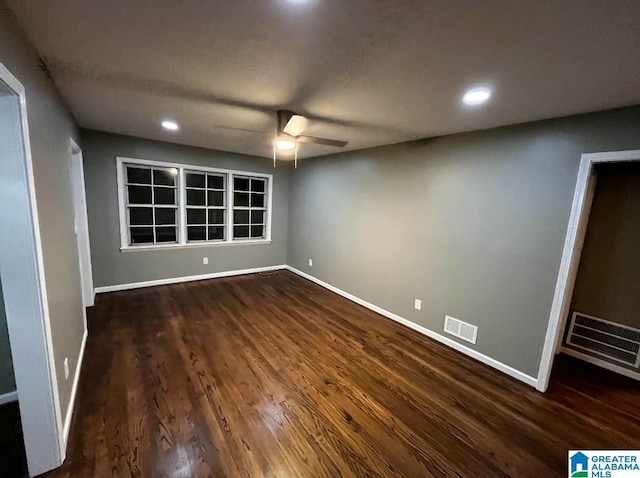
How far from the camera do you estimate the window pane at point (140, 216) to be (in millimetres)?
4156

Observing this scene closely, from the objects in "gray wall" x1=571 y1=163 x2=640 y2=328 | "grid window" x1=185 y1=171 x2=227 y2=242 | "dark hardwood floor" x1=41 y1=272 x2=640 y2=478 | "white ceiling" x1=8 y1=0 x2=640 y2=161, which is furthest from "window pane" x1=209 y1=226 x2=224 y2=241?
"gray wall" x1=571 y1=163 x2=640 y2=328

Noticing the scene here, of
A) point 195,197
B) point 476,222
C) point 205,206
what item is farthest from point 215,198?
point 476,222

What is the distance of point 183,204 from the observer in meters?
4.48

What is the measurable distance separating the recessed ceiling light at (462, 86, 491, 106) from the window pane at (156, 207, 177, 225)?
442 centimetres

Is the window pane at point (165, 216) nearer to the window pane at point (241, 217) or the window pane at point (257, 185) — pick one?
the window pane at point (241, 217)

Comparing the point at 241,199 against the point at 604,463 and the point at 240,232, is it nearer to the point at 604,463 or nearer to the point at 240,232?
the point at 240,232

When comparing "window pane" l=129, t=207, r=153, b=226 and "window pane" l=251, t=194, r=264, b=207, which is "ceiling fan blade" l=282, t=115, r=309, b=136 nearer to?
"window pane" l=251, t=194, r=264, b=207

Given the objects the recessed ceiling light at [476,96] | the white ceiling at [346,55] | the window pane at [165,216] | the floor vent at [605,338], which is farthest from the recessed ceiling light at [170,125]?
the floor vent at [605,338]

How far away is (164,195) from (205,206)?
0.66 m

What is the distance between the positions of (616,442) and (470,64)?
2729 mm

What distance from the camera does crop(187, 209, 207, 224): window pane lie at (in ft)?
15.3

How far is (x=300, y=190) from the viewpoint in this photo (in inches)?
212

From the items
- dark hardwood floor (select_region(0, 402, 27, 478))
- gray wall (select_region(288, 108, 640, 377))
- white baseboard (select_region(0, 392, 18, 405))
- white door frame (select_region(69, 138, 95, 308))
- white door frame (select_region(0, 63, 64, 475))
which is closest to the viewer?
white door frame (select_region(0, 63, 64, 475))

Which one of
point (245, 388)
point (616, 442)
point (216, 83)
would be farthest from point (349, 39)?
point (616, 442)
